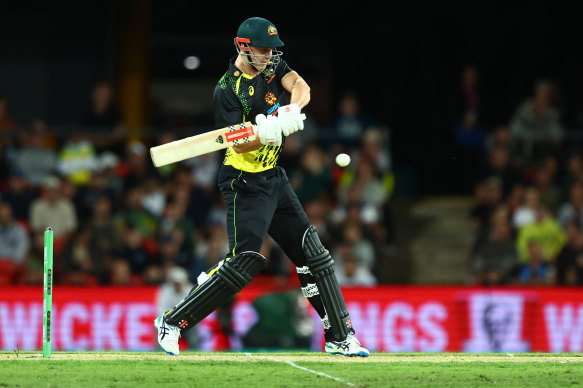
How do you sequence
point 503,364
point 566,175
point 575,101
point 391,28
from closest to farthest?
point 503,364 → point 566,175 → point 575,101 → point 391,28

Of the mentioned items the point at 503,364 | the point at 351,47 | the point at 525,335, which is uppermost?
the point at 351,47

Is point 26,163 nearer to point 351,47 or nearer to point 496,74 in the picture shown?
point 351,47

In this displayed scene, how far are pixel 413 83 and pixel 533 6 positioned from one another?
7.66 feet

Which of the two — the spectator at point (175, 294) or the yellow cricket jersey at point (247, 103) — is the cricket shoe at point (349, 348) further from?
the spectator at point (175, 294)

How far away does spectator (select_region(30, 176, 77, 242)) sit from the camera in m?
14.8

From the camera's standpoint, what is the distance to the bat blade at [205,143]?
24.1ft

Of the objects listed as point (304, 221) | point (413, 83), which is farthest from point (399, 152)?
point (304, 221)

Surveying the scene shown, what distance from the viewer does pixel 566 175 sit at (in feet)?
51.0

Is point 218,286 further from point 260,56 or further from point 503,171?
point 503,171

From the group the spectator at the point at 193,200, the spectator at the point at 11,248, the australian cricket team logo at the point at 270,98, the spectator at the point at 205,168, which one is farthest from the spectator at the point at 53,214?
the australian cricket team logo at the point at 270,98

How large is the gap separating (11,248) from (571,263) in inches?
280

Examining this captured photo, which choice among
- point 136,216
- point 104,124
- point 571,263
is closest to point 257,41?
point 571,263

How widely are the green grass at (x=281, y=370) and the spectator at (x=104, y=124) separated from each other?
7909mm

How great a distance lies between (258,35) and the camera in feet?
24.8
